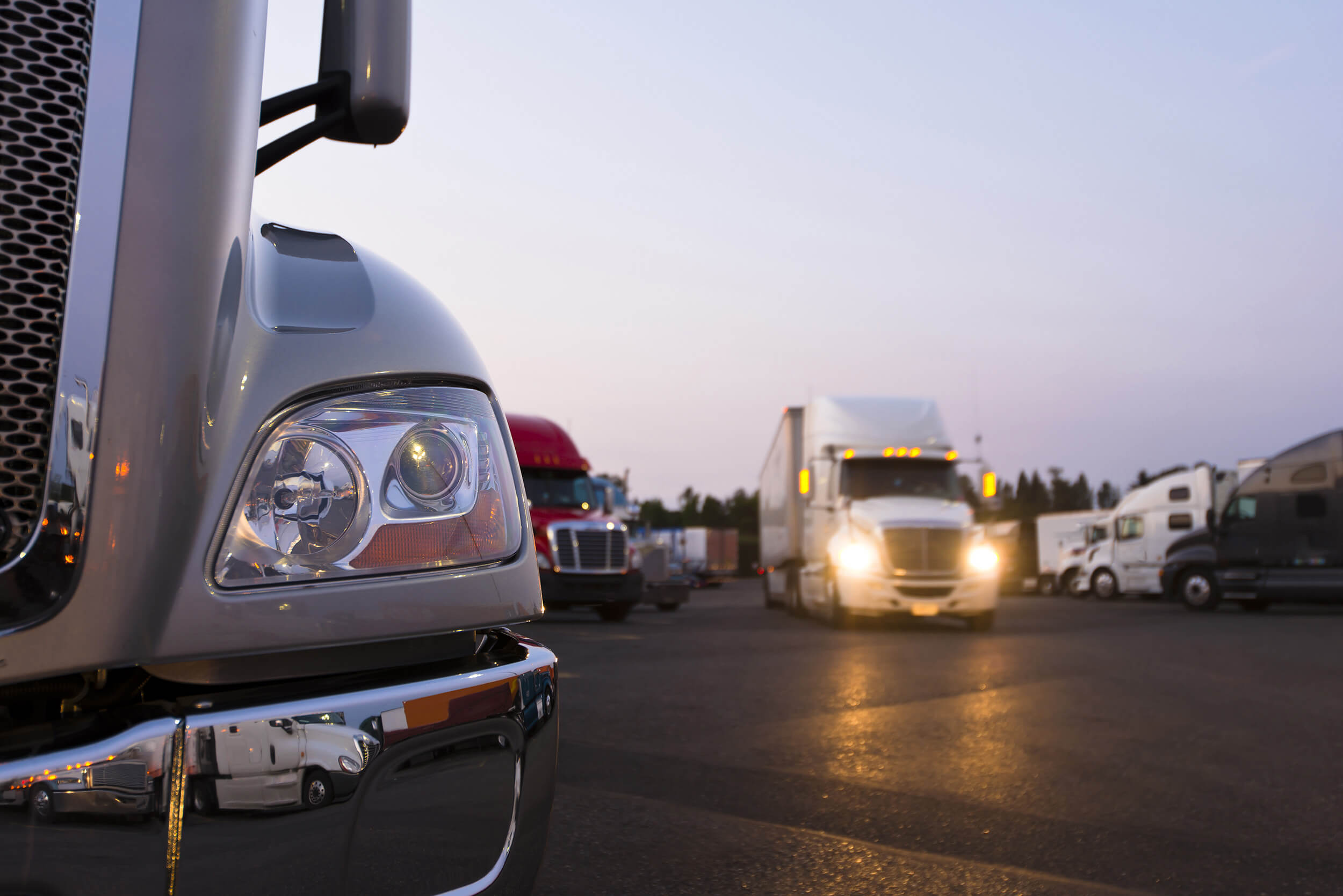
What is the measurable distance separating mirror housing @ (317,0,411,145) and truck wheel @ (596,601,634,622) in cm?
1679

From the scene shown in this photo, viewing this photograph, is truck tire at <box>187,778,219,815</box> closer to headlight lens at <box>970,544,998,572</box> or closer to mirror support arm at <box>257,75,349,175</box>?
mirror support arm at <box>257,75,349,175</box>

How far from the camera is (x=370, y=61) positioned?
6.57ft

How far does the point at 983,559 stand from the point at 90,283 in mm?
15032

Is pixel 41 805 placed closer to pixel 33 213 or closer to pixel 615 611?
pixel 33 213

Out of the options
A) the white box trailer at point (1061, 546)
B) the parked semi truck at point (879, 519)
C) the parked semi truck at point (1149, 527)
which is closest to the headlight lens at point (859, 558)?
the parked semi truck at point (879, 519)

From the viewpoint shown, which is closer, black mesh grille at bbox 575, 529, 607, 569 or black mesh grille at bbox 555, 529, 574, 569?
black mesh grille at bbox 555, 529, 574, 569

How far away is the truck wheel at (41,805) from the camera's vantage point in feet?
3.83

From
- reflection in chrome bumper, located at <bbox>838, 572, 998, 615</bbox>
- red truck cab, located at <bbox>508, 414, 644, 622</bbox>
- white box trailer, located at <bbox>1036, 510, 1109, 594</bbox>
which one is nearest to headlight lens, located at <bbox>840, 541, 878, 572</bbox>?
reflection in chrome bumper, located at <bbox>838, 572, 998, 615</bbox>

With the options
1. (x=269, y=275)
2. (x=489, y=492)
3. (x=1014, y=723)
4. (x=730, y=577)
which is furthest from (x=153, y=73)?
(x=730, y=577)

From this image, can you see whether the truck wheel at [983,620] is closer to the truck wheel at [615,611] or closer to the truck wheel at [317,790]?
the truck wheel at [615,611]

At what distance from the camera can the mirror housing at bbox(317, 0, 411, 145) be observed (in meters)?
2.00

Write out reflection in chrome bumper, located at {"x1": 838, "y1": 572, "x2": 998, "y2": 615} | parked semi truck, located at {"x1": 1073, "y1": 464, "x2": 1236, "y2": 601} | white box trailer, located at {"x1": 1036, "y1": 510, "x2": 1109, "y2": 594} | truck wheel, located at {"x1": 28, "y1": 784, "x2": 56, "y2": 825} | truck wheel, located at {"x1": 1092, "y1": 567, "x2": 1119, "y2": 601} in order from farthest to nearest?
white box trailer, located at {"x1": 1036, "y1": 510, "x2": 1109, "y2": 594}
truck wheel, located at {"x1": 1092, "y1": 567, "x2": 1119, "y2": 601}
parked semi truck, located at {"x1": 1073, "y1": 464, "x2": 1236, "y2": 601}
reflection in chrome bumper, located at {"x1": 838, "y1": 572, "x2": 998, "y2": 615}
truck wheel, located at {"x1": 28, "y1": 784, "x2": 56, "y2": 825}

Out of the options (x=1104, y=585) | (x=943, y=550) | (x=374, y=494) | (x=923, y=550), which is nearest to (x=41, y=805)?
(x=374, y=494)

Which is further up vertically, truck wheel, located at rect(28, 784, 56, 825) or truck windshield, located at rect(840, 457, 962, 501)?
truck windshield, located at rect(840, 457, 962, 501)
